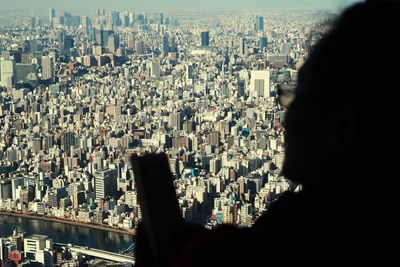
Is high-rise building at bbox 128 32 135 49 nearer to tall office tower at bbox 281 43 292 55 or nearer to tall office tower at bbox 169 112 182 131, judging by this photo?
tall office tower at bbox 281 43 292 55

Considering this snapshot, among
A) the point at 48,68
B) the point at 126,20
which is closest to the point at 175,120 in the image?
the point at 48,68

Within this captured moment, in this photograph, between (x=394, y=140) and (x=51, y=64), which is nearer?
(x=394, y=140)

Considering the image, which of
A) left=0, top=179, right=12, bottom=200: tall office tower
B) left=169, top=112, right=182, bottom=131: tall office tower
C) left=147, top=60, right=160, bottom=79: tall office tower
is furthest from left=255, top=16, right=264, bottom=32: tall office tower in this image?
left=0, top=179, right=12, bottom=200: tall office tower

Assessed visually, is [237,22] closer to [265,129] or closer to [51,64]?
[51,64]

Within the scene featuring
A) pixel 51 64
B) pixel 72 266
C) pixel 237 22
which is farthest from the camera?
pixel 237 22

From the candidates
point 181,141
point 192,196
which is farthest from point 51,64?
point 192,196

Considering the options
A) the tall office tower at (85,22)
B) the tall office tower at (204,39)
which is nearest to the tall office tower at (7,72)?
the tall office tower at (204,39)

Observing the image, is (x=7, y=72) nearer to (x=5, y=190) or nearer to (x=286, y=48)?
(x=286, y=48)
